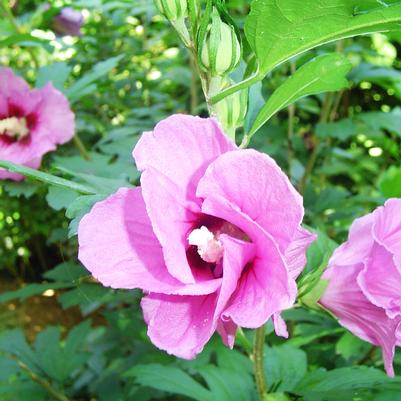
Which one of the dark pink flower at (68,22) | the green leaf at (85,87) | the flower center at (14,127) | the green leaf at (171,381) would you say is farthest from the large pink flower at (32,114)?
the dark pink flower at (68,22)

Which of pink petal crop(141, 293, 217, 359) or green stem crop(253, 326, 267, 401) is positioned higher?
pink petal crop(141, 293, 217, 359)

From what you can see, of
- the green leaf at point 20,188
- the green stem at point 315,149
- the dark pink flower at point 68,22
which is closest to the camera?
the green leaf at point 20,188

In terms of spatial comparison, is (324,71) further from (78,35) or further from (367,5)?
(78,35)

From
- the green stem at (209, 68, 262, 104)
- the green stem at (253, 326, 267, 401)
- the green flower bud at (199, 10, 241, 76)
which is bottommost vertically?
the green stem at (253, 326, 267, 401)

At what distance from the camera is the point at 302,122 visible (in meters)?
2.67

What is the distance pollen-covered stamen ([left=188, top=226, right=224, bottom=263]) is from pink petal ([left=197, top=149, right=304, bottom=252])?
38mm

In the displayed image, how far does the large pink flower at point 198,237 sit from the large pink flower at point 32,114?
1.87 feet

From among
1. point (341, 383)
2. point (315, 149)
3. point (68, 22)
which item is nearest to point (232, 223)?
point (341, 383)

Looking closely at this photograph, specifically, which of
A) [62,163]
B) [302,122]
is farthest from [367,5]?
[302,122]

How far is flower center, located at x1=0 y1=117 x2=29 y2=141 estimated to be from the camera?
41.7 inches

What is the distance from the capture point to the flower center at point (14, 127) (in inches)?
41.7

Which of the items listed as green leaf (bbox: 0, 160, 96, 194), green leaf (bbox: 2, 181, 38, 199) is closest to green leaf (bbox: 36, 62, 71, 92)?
green leaf (bbox: 2, 181, 38, 199)

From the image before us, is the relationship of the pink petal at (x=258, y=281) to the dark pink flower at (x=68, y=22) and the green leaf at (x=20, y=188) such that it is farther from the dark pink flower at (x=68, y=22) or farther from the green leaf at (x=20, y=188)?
the dark pink flower at (x=68, y=22)

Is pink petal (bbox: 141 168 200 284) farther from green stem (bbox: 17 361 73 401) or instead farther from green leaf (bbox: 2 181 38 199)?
green stem (bbox: 17 361 73 401)
